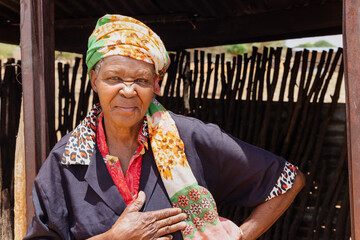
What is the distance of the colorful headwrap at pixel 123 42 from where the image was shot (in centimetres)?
188

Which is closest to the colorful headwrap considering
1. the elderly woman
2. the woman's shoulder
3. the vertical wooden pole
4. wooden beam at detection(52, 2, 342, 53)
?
the elderly woman

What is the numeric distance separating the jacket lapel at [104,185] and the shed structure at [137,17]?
383mm

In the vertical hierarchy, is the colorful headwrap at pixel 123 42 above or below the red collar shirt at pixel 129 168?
above

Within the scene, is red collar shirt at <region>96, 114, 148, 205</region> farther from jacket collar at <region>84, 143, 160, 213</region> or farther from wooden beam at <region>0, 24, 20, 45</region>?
wooden beam at <region>0, 24, 20, 45</region>

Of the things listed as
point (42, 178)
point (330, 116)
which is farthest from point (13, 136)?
point (330, 116)

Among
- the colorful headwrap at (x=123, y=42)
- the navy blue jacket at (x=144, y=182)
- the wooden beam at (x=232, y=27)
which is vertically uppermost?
the wooden beam at (x=232, y=27)

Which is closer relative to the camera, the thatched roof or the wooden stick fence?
the thatched roof

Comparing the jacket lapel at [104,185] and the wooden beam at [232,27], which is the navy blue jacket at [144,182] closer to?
the jacket lapel at [104,185]

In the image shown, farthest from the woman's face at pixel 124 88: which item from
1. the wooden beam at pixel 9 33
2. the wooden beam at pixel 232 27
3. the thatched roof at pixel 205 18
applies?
the wooden beam at pixel 9 33

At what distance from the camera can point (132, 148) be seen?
6.75ft

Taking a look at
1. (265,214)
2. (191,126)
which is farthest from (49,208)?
(265,214)

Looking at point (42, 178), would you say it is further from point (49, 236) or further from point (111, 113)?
point (111, 113)

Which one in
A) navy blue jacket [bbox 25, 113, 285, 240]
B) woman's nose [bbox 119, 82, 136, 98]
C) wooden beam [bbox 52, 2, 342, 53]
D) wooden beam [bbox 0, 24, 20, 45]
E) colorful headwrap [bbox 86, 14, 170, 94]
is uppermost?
wooden beam [bbox 0, 24, 20, 45]

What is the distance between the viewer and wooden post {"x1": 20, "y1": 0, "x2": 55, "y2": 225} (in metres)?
2.10
